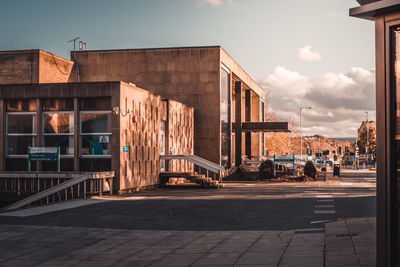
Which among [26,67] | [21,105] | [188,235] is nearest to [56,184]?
[21,105]

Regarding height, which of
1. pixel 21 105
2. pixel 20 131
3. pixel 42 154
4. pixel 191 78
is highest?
pixel 191 78

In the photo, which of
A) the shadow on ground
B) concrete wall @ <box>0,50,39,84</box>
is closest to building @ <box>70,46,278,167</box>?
concrete wall @ <box>0,50,39,84</box>

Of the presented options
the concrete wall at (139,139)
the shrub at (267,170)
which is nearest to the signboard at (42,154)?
the concrete wall at (139,139)

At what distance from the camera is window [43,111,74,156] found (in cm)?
2703

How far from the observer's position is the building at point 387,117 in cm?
600

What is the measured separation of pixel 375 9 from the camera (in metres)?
5.97

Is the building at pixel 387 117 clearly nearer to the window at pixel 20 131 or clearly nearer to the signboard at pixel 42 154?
the signboard at pixel 42 154

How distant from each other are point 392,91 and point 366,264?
10.7 ft

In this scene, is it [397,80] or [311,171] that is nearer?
[397,80]

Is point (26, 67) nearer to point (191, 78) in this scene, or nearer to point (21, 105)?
point (21, 105)

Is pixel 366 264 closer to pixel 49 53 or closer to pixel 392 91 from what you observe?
pixel 392 91

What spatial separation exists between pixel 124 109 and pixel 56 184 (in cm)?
511

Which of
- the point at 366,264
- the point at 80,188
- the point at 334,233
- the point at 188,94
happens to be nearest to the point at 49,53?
the point at 188,94

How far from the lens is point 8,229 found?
520 inches
